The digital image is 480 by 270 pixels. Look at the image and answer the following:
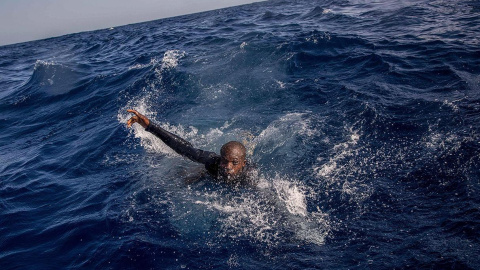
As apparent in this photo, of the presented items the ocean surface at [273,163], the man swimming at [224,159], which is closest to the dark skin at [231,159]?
the man swimming at [224,159]

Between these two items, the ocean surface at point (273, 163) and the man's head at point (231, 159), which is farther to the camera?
the man's head at point (231, 159)

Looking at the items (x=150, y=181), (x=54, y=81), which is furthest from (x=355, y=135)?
(x=54, y=81)

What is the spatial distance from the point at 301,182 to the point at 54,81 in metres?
15.1

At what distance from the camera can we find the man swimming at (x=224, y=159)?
4.96 m

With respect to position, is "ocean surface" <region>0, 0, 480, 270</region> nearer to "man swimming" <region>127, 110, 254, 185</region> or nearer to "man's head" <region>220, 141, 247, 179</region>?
"man swimming" <region>127, 110, 254, 185</region>

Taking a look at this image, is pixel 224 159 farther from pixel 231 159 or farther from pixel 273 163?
pixel 273 163

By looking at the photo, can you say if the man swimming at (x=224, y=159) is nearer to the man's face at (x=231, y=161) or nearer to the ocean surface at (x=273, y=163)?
the man's face at (x=231, y=161)

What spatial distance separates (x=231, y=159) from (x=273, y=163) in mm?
1605

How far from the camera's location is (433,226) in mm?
3709

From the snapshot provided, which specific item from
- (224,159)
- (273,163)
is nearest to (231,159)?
(224,159)

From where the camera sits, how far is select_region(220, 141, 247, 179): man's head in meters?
4.93

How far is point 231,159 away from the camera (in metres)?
4.95

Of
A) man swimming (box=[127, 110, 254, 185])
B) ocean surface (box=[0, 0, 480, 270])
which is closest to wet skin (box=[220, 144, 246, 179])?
man swimming (box=[127, 110, 254, 185])

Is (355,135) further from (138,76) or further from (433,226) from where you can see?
(138,76)
